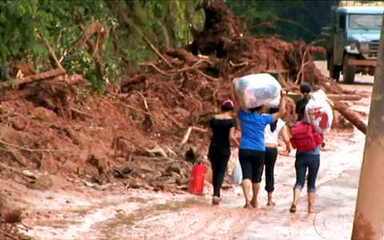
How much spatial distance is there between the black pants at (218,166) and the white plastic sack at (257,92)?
0.74 m

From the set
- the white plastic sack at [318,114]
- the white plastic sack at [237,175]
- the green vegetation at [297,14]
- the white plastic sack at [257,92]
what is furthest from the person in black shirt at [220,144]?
the green vegetation at [297,14]

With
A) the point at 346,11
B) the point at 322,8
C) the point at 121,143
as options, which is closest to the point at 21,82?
the point at 121,143

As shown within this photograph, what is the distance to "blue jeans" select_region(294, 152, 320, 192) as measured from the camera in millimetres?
13016

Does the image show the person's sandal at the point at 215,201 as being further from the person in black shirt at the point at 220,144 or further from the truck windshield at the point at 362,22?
the truck windshield at the point at 362,22

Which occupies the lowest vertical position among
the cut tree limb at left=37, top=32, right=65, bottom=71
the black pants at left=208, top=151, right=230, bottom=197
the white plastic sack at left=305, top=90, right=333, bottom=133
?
the black pants at left=208, top=151, right=230, bottom=197

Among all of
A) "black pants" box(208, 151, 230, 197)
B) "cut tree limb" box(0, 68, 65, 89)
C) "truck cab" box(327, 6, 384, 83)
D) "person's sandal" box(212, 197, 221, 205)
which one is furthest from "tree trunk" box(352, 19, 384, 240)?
"truck cab" box(327, 6, 384, 83)

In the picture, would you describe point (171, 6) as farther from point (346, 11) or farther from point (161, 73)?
point (346, 11)

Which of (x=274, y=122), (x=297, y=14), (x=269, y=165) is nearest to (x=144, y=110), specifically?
(x=269, y=165)

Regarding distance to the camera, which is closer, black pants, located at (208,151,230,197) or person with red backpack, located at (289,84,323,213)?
person with red backpack, located at (289,84,323,213)

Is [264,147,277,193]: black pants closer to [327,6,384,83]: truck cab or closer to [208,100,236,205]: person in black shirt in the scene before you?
[208,100,236,205]: person in black shirt

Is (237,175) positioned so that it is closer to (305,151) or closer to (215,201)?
(215,201)

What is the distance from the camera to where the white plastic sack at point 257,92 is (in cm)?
1358

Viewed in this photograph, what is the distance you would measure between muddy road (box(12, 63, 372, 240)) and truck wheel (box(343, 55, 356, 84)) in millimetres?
21442

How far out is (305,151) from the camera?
42.6 feet
